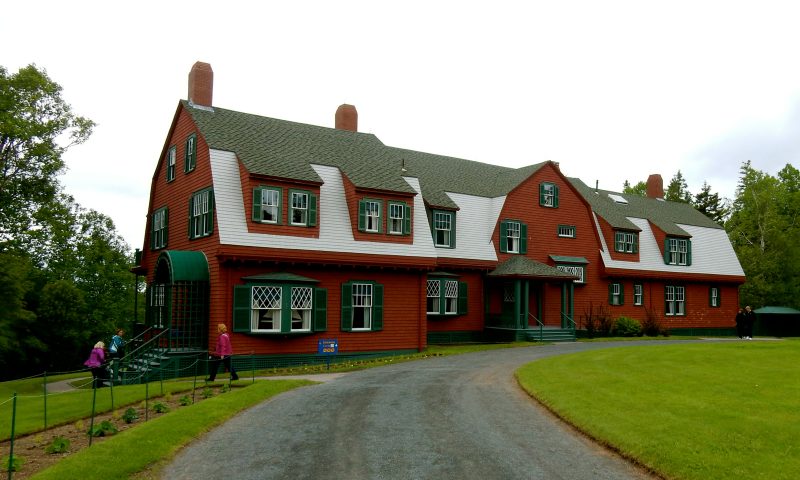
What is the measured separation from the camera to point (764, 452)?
32.5 feet

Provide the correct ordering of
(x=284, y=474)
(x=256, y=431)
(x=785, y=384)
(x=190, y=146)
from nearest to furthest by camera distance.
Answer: (x=284, y=474), (x=256, y=431), (x=785, y=384), (x=190, y=146)

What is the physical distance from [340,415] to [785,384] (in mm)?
10464

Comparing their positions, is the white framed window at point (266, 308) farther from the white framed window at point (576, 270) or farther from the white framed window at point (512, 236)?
the white framed window at point (576, 270)

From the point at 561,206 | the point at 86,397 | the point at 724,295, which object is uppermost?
the point at 561,206

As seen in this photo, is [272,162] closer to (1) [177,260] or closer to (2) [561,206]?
(1) [177,260]

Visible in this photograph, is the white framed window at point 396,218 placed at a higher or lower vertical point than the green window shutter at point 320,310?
higher

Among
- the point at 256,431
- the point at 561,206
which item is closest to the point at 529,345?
the point at 561,206

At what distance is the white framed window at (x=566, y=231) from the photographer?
36.5 metres

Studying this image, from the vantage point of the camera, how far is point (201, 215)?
25141 millimetres

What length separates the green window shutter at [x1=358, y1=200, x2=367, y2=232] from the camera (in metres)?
26.4

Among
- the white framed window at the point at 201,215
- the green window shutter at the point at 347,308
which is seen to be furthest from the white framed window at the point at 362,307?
the white framed window at the point at 201,215

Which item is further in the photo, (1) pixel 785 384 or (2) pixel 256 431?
(1) pixel 785 384

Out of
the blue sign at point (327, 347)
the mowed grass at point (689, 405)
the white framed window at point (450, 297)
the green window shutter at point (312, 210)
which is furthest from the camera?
the white framed window at point (450, 297)

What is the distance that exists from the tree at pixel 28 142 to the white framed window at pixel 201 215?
13.2m
